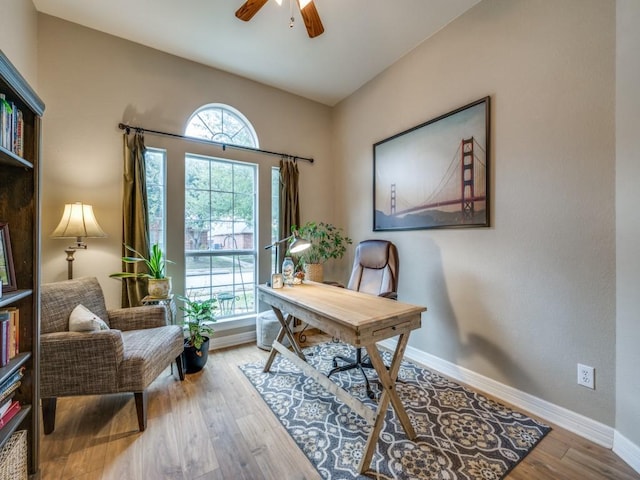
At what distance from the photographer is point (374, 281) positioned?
2459 mm

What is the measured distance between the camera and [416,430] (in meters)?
1.64

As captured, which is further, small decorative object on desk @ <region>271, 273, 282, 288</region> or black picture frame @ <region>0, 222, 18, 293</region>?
small decorative object on desk @ <region>271, 273, 282, 288</region>

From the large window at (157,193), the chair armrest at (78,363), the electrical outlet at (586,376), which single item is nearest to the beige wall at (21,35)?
the large window at (157,193)

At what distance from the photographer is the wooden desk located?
4.55 feet

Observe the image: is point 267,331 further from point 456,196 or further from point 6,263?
point 456,196

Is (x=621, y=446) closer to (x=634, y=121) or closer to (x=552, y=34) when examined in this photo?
(x=634, y=121)

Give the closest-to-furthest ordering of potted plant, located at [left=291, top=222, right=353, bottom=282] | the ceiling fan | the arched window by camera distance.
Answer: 1. the ceiling fan
2. the arched window
3. potted plant, located at [left=291, top=222, right=353, bottom=282]

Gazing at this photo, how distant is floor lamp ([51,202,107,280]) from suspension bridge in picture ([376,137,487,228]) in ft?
8.97

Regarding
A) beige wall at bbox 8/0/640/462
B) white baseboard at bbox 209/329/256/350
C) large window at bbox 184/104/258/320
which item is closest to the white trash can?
white baseboard at bbox 209/329/256/350

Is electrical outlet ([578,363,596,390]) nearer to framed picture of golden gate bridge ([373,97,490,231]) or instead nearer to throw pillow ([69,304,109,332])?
framed picture of golden gate bridge ([373,97,490,231])

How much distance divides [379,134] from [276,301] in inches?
85.7

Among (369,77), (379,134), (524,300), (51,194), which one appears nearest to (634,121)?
(524,300)

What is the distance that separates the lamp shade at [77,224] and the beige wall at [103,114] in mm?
265

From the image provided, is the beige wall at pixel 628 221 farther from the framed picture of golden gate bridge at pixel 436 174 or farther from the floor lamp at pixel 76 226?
the floor lamp at pixel 76 226
